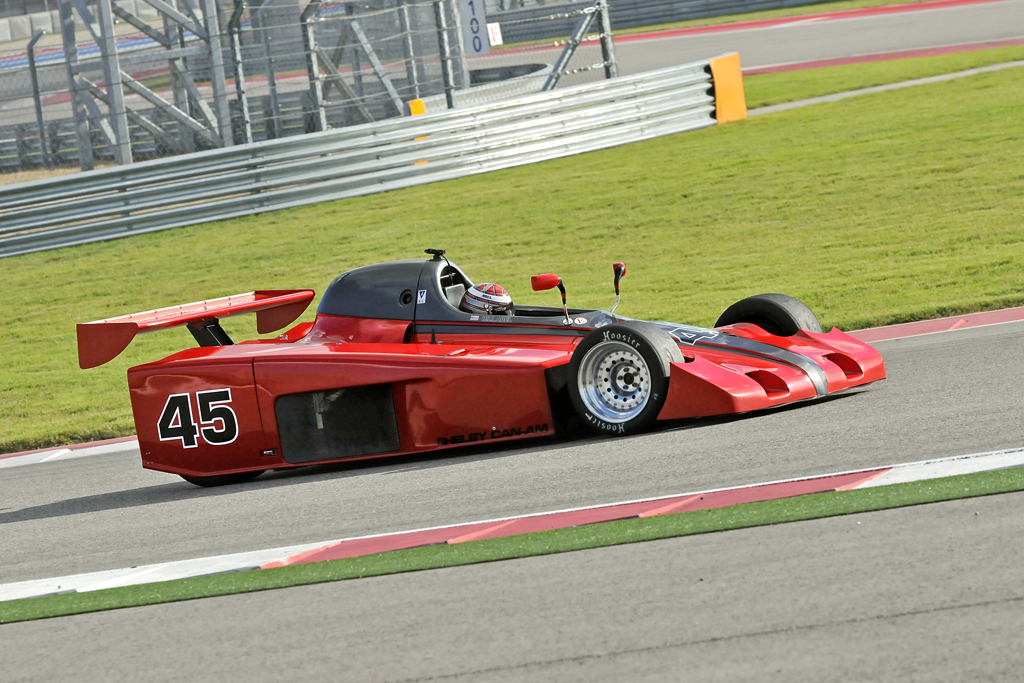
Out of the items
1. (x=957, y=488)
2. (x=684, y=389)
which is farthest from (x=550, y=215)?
(x=957, y=488)

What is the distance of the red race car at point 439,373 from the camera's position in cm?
677

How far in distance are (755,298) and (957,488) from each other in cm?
310

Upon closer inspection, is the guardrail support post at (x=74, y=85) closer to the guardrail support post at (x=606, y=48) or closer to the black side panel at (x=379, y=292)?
the guardrail support post at (x=606, y=48)

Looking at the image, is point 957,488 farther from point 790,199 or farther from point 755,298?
point 790,199

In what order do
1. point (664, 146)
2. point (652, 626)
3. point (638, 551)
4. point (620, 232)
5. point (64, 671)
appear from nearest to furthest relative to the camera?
point (652, 626) < point (64, 671) < point (638, 551) < point (620, 232) < point (664, 146)

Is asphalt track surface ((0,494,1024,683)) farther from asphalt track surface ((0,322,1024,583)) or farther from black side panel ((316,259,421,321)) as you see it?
black side panel ((316,259,421,321))

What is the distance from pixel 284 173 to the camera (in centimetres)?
1683

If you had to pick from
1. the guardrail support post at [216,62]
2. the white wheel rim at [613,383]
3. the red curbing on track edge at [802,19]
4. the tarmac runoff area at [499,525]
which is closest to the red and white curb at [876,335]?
the white wheel rim at [613,383]

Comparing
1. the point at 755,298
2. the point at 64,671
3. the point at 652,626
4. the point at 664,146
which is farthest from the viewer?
the point at 664,146

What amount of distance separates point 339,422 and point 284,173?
10069mm

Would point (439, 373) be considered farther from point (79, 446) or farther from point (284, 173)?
point (284, 173)

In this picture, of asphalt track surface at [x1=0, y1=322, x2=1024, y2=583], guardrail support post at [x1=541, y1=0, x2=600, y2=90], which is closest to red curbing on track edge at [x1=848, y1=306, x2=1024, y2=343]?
asphalt track surface at [x1=0, y1=322, x2=1024, y2=583]

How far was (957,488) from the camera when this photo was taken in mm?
4781

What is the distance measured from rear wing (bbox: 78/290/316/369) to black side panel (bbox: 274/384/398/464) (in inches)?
40.5
